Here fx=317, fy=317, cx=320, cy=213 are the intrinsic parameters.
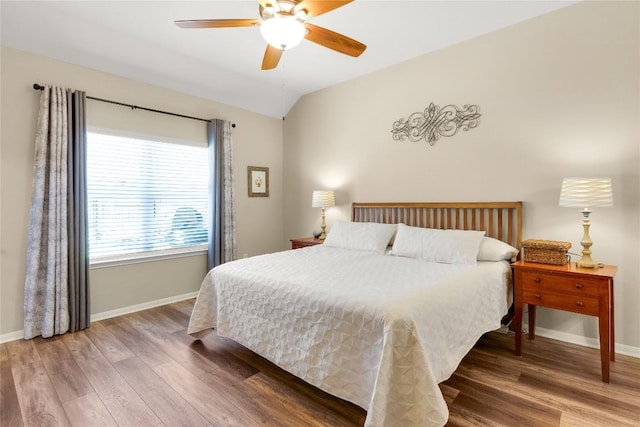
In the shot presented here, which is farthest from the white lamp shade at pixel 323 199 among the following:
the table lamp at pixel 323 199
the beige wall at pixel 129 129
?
the beige wall at pixel 129 129

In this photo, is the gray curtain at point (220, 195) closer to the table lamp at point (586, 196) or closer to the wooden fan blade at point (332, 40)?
the wooden fan blade at point (332, 40)

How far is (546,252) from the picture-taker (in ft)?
7.75

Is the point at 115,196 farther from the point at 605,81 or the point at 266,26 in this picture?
the point at 605,81

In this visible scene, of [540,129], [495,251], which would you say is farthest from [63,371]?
[540,129]

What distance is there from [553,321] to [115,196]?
431 centimetres

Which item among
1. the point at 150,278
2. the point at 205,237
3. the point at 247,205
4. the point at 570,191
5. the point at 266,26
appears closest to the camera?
the point at 266,26

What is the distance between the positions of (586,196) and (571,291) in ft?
2.16

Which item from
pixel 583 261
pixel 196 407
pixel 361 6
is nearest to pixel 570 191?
pixel 583 261

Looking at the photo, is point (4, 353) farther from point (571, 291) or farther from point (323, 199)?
point (571, 291)

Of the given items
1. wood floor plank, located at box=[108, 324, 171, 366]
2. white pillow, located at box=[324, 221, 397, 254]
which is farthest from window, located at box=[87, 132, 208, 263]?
white pillow, located at box=[324, 221, 397, 254]

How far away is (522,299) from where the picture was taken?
7.77ft

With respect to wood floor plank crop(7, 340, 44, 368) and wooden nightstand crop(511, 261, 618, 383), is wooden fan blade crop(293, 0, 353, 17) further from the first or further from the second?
wood floor plank crop(7, 340, 44, 368)

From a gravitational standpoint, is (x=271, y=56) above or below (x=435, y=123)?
above

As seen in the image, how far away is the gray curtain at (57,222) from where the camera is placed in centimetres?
272
